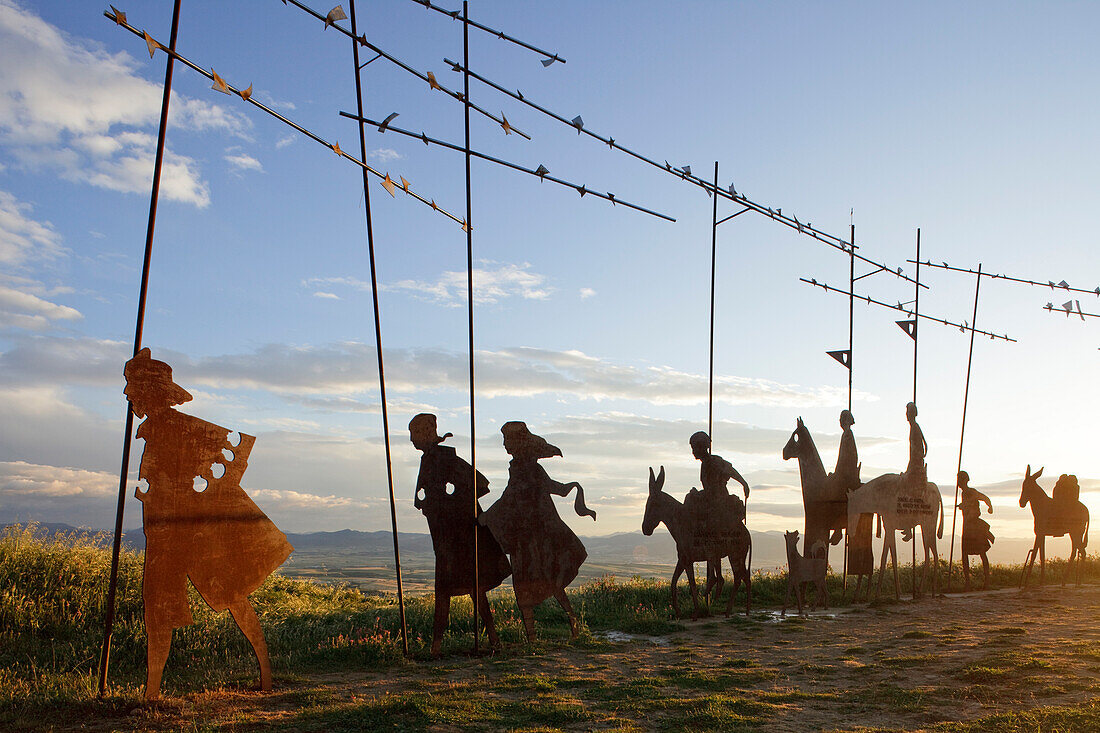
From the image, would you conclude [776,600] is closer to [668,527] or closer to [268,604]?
[668,527]

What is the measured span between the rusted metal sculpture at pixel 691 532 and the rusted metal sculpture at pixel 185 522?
6902mm

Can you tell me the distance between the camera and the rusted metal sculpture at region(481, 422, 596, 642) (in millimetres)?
10258

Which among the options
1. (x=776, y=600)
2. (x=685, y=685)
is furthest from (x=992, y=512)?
(x=685, y=685)

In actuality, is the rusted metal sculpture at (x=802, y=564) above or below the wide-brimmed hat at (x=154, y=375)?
below

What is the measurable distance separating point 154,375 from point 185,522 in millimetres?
1476

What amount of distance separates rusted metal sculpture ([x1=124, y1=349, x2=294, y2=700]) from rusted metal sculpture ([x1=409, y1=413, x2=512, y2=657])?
258 cm

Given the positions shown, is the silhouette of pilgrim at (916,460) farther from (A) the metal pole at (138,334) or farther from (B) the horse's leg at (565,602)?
(A) the metal pole at (138,334)

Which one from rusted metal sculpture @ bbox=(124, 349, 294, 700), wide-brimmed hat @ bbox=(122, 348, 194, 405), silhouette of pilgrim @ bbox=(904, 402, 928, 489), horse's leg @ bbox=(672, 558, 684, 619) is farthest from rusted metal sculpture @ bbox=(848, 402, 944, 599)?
wide-brimmed hat @ bbox=(122, 348, 194, 405)

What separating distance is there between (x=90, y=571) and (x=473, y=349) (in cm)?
819

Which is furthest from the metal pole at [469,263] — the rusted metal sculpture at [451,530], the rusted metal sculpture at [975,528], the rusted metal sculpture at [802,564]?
the rusted metal sculpture at [975,528]

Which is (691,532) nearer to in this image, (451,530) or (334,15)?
(451,530)

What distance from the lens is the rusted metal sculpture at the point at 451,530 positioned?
1016 cm

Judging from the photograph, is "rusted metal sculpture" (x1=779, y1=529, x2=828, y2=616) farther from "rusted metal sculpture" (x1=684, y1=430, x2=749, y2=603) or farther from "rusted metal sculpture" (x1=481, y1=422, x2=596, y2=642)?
"rusted metal sculpture" (x1=481, y1=422, x2=596, y2=642)

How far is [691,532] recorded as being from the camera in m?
13.0
